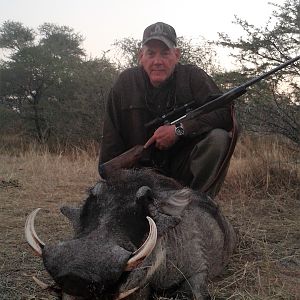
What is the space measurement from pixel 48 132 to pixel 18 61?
2.92 metres

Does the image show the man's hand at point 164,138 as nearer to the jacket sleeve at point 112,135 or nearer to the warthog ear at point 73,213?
the jacket sleeve at point 112,135

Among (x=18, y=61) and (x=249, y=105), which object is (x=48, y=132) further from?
(x=249, y=105)

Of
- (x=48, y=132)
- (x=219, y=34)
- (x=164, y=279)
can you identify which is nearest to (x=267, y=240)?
(x=164, y=279)

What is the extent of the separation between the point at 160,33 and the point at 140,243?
190 centimetres

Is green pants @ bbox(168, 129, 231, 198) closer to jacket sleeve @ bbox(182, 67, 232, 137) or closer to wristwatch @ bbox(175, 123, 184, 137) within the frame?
jacket sleeve @ bbox(182, 67, 232, 137)

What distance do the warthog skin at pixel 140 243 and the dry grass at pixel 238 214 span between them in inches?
7.6

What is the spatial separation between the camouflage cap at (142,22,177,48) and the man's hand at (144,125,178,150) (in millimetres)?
656

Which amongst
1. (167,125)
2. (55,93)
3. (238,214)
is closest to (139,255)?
(167,125)

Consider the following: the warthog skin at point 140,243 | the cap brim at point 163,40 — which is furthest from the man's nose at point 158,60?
the warthog skin at point 140,243

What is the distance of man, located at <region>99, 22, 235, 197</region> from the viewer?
3.55m

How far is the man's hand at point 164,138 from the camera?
3.41m

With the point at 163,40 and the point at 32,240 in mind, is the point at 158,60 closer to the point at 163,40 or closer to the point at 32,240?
the point at 163,40

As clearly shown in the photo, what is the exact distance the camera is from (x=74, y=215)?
8.64ft

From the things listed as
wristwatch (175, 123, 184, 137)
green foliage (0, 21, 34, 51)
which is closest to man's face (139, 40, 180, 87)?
wristwatch (175, 123, 184, 137)
